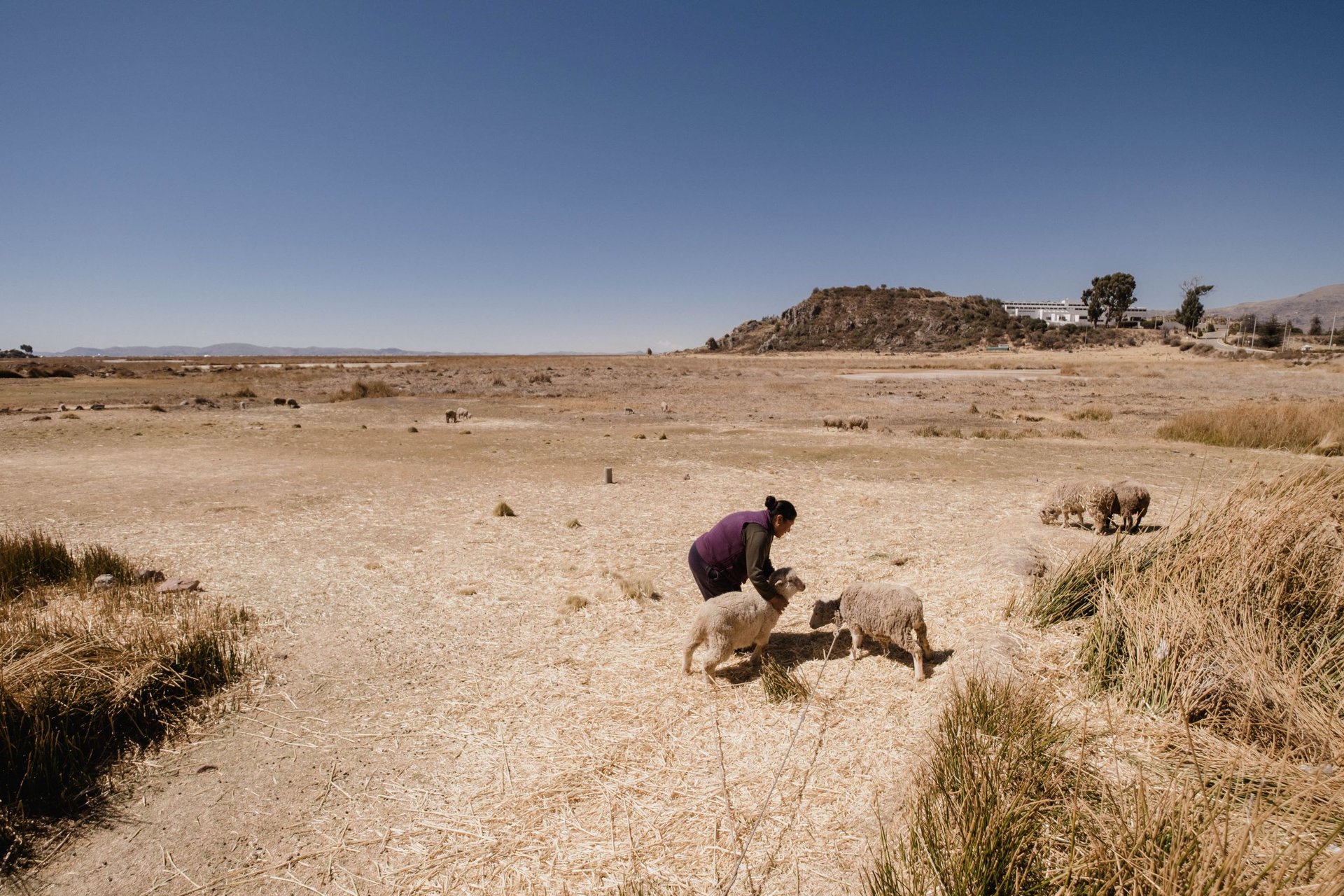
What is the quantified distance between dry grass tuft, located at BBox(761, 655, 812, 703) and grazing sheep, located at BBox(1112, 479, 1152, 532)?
26.3ft

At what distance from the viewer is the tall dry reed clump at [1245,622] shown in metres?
4.07

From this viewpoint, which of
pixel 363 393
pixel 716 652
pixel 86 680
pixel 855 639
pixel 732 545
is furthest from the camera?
pixel 363 393

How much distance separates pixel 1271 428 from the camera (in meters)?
19.8

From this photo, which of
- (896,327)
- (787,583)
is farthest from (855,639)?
(896,327)

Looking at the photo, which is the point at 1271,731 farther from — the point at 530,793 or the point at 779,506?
the point at 530,793

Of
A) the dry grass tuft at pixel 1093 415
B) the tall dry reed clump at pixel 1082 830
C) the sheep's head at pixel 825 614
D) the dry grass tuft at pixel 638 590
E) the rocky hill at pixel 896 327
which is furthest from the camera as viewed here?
the rocky hill at pixel 896 327

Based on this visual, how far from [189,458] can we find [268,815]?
773 inches

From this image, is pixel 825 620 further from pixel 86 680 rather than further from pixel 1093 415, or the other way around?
pixel 1093 415

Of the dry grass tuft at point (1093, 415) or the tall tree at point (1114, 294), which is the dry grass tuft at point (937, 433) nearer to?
the dry grass tuft at point (1093, 415)

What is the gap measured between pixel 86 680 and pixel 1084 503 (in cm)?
1364

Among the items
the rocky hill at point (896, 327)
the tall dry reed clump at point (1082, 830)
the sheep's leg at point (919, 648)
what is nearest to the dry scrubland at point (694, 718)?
the tall dry reed clump at point (1082, 830)

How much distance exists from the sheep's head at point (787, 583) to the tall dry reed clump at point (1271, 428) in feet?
69.9

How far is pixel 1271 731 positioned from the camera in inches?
158

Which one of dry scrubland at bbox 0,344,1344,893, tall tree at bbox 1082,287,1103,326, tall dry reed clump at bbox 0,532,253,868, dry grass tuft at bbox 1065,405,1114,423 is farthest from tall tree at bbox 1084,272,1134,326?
tall dry reed clump at bbox 0,532,253,868
